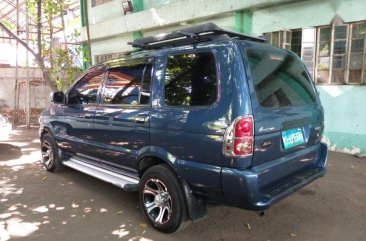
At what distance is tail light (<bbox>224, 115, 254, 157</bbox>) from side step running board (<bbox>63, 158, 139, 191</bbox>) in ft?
4.78

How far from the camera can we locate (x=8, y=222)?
3779 millimetres

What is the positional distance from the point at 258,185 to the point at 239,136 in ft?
1.51

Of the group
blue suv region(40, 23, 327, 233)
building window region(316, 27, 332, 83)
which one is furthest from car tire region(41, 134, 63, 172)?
building window region(316, 27, 332, 83)

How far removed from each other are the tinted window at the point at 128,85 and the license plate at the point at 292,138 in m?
1.47

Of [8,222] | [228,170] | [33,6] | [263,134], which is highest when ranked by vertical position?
[33,6]

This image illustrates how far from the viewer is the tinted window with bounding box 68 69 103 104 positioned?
175 inches

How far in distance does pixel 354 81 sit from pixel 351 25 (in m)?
1.10

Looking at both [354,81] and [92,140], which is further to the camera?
[354,81]

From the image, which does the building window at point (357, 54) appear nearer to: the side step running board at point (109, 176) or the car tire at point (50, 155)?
the side step running board at point (109, 176)

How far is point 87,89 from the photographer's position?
466cm

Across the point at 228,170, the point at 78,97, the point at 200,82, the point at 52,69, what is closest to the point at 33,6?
the point at 52,69

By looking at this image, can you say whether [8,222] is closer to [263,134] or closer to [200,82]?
[200,82]

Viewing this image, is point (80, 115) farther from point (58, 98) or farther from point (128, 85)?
point (128, 85)

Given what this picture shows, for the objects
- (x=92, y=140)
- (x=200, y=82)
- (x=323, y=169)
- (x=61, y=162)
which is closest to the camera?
(x=200, y=82)
